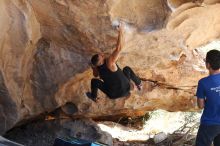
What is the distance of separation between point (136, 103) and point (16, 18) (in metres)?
4.09

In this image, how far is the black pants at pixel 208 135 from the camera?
6031mm

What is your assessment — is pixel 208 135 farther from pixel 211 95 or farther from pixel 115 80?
pixel 115 80

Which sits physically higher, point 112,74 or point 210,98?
point 112,74

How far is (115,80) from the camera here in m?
7.10

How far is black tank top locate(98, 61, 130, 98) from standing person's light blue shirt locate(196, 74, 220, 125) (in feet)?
4.92

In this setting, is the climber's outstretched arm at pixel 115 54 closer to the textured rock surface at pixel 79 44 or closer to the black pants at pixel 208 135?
the textured rock surface at pixel 79 44

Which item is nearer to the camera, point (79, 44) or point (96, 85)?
point (96, 85)

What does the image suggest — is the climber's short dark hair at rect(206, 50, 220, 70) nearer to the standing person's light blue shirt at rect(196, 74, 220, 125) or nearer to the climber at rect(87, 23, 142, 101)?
the standing person's light blue shirt at rect(196, 74, 220, 125)

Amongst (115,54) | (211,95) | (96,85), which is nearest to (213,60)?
(211,95)

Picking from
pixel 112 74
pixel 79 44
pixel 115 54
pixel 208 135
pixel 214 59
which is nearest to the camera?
pixel 214 59

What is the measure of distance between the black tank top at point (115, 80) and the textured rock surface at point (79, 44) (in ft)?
3.06

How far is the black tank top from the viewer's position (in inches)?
278

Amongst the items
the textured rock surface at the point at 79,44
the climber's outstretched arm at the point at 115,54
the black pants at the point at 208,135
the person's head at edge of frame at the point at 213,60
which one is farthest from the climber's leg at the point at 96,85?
the person's head at edge of frame at the point at 213,60

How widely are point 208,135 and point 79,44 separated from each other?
3147 mm
